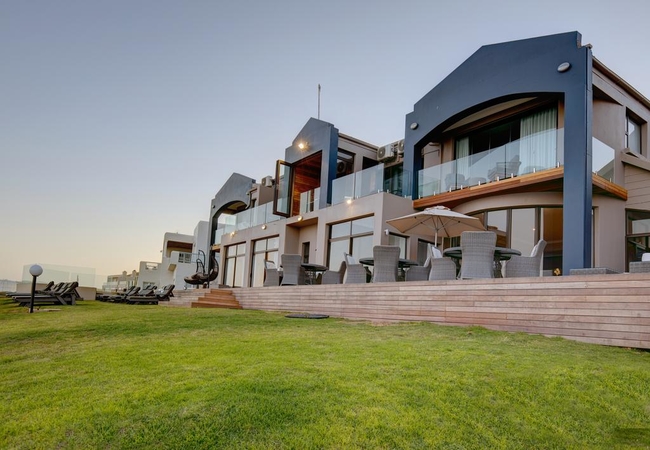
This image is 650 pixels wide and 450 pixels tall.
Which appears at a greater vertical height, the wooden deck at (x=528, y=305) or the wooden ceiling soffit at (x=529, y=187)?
the wooden ceiling soffit at (x=529, y=187)

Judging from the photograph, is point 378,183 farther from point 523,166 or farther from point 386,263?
point 386,263

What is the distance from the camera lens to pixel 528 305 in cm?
614

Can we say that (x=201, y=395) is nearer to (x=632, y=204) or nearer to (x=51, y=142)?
(x=632, y=204)

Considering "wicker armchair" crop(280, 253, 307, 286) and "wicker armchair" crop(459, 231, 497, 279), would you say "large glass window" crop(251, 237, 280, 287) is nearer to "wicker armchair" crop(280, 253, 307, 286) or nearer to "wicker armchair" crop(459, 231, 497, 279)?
"wicker armchair" crop(280, 253, 307, 286)

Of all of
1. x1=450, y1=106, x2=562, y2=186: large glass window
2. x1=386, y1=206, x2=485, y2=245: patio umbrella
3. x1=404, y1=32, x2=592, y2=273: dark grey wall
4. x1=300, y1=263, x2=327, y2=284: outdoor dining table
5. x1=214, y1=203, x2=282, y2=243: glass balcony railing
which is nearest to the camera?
x1=404, y1=32, x2=592, y2=273: dark grey wall

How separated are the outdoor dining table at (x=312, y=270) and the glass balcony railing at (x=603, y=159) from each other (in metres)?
7.58

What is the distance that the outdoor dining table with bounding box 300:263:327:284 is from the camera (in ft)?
42.3

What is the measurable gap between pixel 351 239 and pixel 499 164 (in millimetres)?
5305

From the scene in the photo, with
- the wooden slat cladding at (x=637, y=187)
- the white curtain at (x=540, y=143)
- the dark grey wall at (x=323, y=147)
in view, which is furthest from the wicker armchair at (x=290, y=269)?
the wooden slat cladding at (x=637, y=187)

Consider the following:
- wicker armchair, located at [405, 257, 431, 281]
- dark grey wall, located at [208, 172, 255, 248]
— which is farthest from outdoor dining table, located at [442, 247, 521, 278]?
dark grey wall, located at [208, 172, 255, 248]

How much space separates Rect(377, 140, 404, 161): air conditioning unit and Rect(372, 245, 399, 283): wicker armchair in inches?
346

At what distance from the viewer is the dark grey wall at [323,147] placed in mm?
16609

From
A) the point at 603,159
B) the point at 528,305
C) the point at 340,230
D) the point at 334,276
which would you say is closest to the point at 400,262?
the point at 334,276

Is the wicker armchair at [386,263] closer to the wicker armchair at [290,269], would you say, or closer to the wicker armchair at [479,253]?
the wicker armchair at [479,253]
